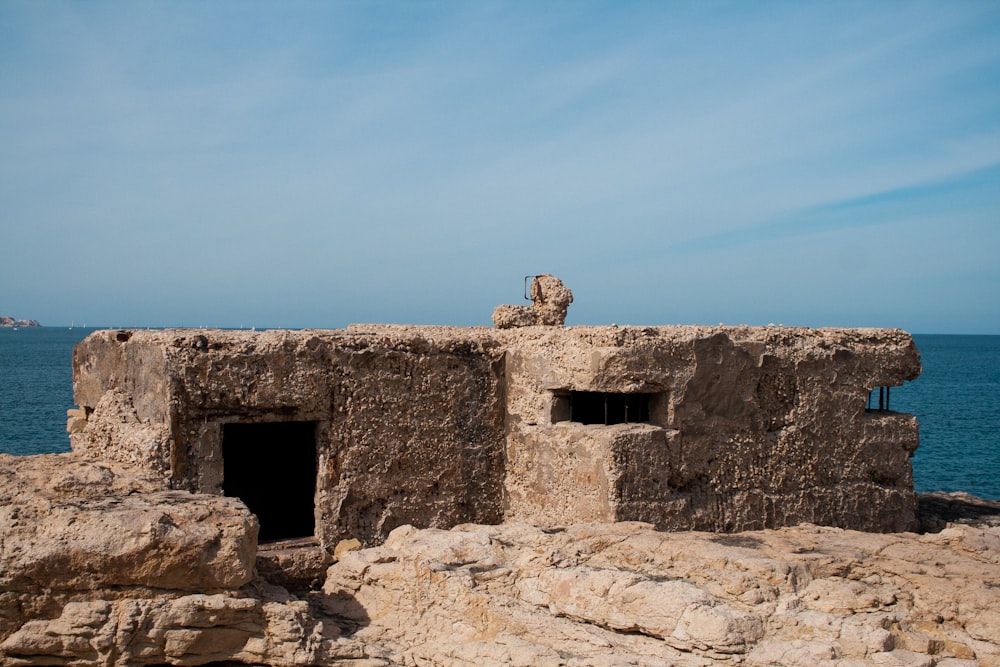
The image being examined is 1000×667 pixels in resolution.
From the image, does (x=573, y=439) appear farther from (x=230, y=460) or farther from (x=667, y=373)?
(x=230, y=460)

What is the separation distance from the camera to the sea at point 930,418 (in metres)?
26.7

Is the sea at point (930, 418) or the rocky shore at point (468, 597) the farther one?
the sea at point (930, 418)

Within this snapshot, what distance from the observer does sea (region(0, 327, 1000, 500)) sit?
87.6 ft

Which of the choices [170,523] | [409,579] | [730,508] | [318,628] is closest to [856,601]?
[730,508]

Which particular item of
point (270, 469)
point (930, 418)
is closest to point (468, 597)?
point (270, 469)

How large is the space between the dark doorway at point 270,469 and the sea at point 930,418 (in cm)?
1776

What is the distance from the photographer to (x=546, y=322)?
9336 mm

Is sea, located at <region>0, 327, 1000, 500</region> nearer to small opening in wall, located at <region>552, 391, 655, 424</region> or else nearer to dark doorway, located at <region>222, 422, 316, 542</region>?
small opening in wall, located at <region>552, 391, 655, 424</region>

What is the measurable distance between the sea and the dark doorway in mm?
17757

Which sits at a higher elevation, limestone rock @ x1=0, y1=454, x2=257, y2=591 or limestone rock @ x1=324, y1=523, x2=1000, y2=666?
limestone rock @ x1=0, y1=454, x2=257, y2=591

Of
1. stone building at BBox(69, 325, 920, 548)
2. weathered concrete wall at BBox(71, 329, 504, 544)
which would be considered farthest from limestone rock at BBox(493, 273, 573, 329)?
weathered concrete wall at BBox(71, 329, 504, 544)

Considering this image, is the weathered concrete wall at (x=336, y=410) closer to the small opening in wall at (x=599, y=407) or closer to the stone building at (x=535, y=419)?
the stone building at (x=535, y=419)

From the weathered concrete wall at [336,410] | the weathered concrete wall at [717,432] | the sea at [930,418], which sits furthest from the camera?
the sea at [930,418]

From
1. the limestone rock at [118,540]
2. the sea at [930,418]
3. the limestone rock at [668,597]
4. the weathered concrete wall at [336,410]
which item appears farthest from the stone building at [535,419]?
the sea at [930,418]
